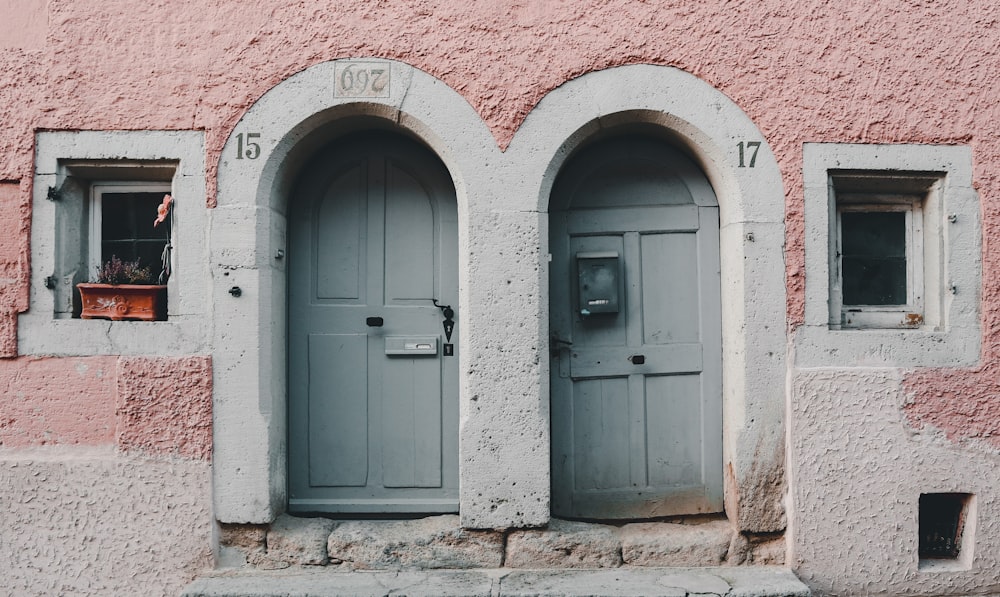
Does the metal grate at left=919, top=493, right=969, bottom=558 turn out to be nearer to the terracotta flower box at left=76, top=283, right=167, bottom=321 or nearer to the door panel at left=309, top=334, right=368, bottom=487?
the door panel at left=309, top=334, right=368, bottom=487

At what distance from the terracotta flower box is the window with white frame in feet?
11.7

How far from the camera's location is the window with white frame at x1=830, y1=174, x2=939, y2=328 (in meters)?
3.53

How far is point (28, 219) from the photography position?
334 cm

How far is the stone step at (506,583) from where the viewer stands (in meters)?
3.12

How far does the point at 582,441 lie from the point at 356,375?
1272mm

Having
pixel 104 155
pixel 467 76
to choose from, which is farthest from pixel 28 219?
pixel 467 76

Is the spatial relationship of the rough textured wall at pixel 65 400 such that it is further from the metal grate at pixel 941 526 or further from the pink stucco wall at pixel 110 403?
the metal grate at pixel 941 526

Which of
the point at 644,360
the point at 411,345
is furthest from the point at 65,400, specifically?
the point at 644,360

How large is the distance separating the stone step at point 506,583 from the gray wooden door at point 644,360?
1.27ft

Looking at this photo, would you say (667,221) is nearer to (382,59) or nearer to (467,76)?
(467,76)

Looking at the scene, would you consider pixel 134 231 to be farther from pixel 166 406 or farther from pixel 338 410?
pixel 338 410

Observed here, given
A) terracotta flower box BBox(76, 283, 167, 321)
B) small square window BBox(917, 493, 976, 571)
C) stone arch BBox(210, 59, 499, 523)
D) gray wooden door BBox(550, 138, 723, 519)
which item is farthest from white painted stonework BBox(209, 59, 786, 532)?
small square window BBox(917, 493, 976, 571)

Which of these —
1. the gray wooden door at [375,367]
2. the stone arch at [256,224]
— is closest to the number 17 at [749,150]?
the stone arch at [256,224]

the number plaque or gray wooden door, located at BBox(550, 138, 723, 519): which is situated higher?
the number plaque
